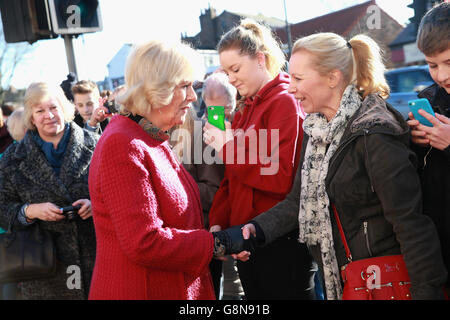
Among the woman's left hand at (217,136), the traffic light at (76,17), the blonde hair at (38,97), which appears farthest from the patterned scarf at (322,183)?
the traffic light at (76,17)

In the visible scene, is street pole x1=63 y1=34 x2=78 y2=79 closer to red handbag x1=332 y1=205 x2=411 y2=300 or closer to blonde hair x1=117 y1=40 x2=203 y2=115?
blonde hair x1=117 y1=40 x2=203 y2=115

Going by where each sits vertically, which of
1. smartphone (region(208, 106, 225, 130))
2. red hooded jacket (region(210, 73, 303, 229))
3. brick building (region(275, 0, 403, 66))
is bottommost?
red hooded jacket (region(210, 73, 303, 229))

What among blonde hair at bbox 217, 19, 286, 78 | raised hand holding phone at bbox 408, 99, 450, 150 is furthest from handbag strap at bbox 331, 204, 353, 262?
blonde hair at bbox 217, 19, 286, 78

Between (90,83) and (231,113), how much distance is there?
196 cm

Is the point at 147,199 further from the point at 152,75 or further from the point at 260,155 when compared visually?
the point at 260,155

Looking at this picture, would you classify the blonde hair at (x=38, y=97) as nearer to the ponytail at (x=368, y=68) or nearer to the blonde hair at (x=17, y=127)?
the blonde hair at (x=17, y=127)

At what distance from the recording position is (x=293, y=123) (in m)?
2.47

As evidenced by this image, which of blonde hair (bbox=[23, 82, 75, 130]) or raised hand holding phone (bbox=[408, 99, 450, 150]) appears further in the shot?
blonde hair (bbox=[23, 82, 75, 130])

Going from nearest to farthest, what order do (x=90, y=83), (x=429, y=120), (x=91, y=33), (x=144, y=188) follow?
(x=144, y=188) → (x=429, y=120) → (x=91, y=33) → (x=90, y=83)

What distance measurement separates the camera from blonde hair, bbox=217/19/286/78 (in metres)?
2.62

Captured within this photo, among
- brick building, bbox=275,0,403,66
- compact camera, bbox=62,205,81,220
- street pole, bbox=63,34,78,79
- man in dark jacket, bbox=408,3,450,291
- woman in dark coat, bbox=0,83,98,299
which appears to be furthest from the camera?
brick building, bbox=275,0,403,66

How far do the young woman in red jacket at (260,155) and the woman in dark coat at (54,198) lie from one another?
41.3 inches

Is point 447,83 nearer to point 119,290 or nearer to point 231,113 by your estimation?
point 119,290

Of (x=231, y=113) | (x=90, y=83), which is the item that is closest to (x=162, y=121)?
(x=231, y=113)
